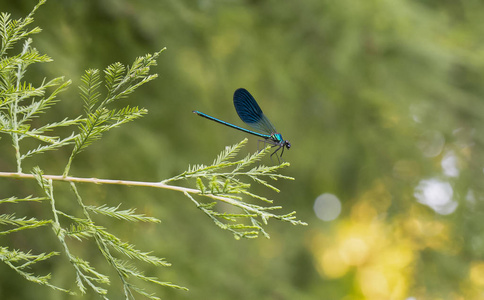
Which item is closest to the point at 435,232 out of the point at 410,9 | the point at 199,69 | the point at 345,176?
the point at 345,176

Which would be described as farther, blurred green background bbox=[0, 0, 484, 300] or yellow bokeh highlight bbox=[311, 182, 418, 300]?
yellow bokeh highlight bbox=[311, 182, 418, 300]

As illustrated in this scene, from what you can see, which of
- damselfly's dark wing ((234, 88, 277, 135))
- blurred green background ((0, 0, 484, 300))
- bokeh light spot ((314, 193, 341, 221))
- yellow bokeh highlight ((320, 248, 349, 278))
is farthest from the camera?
yellow bokeh highlight ((320, 248, 349, 278))

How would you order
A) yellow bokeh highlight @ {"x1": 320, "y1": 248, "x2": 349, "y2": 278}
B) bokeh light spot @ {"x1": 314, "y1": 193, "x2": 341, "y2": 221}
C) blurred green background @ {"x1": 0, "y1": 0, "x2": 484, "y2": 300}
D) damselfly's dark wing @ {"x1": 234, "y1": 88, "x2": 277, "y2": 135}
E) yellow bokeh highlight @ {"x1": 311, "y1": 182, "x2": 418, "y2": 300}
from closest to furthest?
damselfly's dark wing @ {"x1": 234, "y1": 88, "x2": 277, "y2": 135} → blurred green background @ {"x1": 0, "y1": 0, "x2": 484, "y2": 300} → yellow bokeh highlight @ {"x1": 311, "y1": 182, "x2": 418, "y2": 300} → bokeh light spot @ {"x1": 314, "y1": 193, "x2": 341, "y2": 221} → yellow bokeh highlight @ {"x1": 320, "y1": 248, "x2": 349, "y2": 278}

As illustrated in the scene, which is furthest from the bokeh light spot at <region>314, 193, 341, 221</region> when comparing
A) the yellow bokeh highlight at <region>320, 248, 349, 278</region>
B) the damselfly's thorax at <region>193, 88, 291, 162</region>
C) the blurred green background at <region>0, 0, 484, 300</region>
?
the damselfly's thorax at <region>193, 88, 291, 162</region>

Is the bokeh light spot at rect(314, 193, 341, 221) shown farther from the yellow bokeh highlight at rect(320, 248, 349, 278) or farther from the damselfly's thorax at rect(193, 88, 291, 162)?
the damselfly's thorax at rect(193, 88, 291, 162)

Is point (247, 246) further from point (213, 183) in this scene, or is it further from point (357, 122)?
point (213, 183)

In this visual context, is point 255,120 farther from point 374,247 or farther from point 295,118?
point 374,247

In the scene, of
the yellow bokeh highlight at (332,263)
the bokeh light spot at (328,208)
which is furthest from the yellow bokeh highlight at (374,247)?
the bokeh light spot at (328,208)

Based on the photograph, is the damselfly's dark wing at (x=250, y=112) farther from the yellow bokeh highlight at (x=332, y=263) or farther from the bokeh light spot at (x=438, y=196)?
the yellow bokeh highlight at (x=332, y=263)
